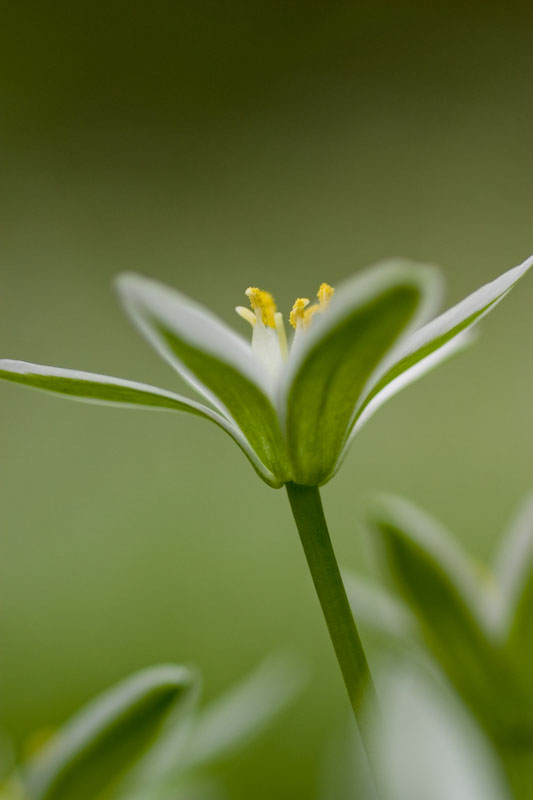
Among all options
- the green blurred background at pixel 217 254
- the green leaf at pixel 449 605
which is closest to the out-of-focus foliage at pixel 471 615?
the green leaf at pixel 449 605

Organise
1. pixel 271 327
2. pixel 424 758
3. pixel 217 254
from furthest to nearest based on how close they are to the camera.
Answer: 1. pixel 217 254
2. pixel 271 327
3. pixel 424 758

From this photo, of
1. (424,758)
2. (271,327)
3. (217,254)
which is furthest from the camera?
(217,254)

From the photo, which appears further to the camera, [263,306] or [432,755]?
[263,306]

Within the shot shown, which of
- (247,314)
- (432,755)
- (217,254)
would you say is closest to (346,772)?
(432,755)

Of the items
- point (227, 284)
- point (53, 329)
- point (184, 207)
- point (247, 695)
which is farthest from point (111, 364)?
point (247, 695)

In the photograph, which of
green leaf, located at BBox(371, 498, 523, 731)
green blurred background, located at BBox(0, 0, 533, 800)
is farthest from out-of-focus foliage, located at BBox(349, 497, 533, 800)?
green blurred background, located at BBox(0, 0, 533, 800)

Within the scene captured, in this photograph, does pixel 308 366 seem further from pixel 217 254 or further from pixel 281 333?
pixel 217 254

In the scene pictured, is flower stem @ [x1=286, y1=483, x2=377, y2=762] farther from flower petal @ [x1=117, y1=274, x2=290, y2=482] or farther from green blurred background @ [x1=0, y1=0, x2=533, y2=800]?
green blurred background @ [x1=0, y1=0, x2=533, y2=800]
